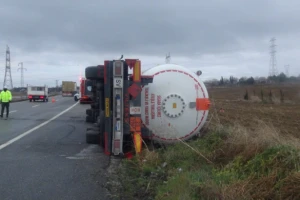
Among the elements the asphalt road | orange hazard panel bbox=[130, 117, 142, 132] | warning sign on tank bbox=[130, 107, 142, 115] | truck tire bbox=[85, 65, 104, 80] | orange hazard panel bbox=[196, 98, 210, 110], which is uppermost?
truck tire bbox=[85, 65, 104, 80]

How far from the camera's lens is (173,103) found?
31.6 feet

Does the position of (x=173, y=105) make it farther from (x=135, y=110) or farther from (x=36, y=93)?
(x=36, y=93)

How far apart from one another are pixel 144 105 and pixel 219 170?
307 cm

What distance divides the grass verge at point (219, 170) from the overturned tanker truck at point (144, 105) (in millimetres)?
497

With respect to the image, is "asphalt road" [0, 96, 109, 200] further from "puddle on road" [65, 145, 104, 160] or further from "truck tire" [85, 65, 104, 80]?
"truck tire" [85, 65, 104, 80]

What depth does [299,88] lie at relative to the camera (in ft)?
167

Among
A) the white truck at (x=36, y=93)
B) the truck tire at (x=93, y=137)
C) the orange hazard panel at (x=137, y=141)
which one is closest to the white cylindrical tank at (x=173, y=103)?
the orange hazard panel at (x=137, y=141)

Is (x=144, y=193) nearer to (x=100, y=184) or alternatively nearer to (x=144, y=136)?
(x=100, y=184)

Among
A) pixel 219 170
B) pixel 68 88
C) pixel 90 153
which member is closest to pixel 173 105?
pixel 90 153

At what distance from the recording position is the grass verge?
18.1 ft

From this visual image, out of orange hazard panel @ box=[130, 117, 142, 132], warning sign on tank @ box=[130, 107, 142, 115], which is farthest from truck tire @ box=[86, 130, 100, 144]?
warning sign on tank @ box=[130, 107, 142, 115]

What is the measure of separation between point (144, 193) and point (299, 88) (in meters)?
48.2

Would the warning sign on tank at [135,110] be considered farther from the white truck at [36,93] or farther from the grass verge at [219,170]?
the white truck at [36,93]

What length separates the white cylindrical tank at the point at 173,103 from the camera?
31.6ft
